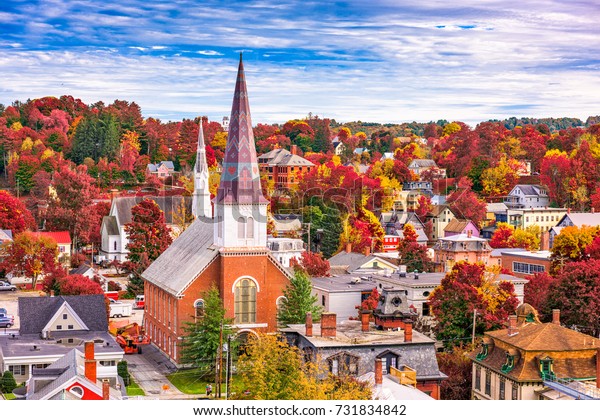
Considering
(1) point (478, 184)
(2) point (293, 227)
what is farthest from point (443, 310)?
(1) point (478, 184)

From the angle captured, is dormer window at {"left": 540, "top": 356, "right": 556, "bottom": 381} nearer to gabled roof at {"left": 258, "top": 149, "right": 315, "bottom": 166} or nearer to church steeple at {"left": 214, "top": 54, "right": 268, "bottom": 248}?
church steeple at {"left": 214, "top": 54, "right": 268, "bottom": 248}

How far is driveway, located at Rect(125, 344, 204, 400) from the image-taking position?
29.4m

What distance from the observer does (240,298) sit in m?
34.6

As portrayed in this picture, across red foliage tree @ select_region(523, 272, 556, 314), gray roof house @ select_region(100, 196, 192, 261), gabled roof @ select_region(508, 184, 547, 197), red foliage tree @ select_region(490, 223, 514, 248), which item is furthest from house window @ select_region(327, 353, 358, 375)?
gabled roof @ select_region(508, 184, 547, 197)

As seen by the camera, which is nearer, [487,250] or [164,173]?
[487,250]

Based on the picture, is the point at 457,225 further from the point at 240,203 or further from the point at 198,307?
the point at 198,307

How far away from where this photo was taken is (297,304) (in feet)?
110

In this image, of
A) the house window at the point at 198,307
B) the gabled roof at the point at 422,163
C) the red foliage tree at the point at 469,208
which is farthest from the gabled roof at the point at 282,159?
the house window at the point at 198,307

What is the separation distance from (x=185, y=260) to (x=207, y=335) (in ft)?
20.0

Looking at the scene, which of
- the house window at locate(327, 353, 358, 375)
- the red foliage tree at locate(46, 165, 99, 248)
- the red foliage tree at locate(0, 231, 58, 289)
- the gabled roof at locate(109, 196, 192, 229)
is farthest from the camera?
the gabled roof at locate(109, 196, 192, 229)

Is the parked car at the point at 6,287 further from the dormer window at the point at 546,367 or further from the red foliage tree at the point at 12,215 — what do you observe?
the dormer window at the point at 546,367

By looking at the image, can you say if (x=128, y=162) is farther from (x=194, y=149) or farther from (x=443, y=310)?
(x=443, y=310)

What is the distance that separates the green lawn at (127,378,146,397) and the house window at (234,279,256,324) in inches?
202

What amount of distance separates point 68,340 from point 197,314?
419 centimetres
